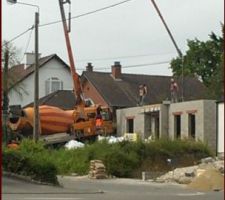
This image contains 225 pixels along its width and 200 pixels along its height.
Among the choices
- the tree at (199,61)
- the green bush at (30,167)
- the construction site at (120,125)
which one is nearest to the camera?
the green bush at (30,167)

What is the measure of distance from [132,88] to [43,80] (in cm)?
1240

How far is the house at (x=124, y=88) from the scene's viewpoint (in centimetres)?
6950

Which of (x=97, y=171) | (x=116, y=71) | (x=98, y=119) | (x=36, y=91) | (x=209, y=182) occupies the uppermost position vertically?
(x=116, y=71)

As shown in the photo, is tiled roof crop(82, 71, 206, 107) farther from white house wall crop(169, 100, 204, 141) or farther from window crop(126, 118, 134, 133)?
white house wall crop(169, 100, 204, 141)

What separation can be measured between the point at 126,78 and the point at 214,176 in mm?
49035

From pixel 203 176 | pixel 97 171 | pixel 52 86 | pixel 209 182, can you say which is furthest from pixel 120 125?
pixel 209 182

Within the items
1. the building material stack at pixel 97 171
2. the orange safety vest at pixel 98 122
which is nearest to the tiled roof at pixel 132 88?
the orange safety vest at pixel 98 122

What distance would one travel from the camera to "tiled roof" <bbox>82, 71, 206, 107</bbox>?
229ft

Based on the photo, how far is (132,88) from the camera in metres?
74.1

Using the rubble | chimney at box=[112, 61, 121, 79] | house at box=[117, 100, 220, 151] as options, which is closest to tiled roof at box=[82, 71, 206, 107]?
chimney at box=[112, 61, 121, 79]

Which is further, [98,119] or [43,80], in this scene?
[43,80]

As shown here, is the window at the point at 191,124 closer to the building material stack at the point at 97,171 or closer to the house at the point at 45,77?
the building material stack at the point at 97,171

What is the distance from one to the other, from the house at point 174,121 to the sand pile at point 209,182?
1631 cm

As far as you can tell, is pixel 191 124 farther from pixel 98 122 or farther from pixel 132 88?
pixel 132 88
